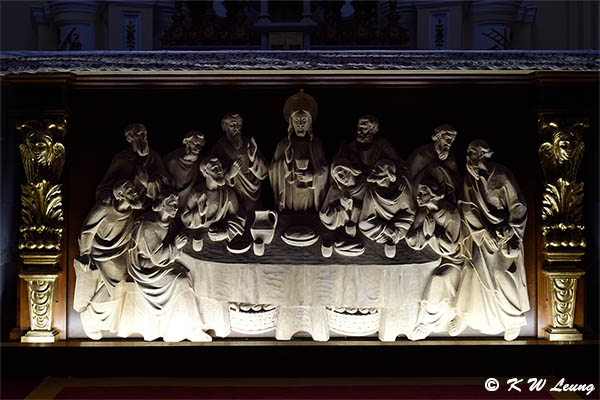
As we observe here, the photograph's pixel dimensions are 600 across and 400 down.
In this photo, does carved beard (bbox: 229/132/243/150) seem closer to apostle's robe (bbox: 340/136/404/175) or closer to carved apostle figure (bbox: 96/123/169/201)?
carved apostle figure (bbox: 96/123/169/201)

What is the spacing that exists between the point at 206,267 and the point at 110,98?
4.40 ft

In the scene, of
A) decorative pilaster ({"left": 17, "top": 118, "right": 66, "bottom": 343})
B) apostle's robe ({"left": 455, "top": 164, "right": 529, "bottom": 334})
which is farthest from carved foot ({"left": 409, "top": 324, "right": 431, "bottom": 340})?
decorative pilaster ({"left": 17, "top": 118, "right": 66, "bottom": 343})

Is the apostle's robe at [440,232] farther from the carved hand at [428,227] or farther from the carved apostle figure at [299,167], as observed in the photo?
the carved apostle figure at [299,167]

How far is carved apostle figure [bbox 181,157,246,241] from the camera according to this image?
16.8ft

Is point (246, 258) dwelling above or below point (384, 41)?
below

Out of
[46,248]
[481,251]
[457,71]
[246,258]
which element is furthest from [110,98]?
[481,251]

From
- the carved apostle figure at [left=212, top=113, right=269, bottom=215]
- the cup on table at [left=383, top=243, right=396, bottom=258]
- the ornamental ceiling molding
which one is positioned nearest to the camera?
the ornamental ceiling molding

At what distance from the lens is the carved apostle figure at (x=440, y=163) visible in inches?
204

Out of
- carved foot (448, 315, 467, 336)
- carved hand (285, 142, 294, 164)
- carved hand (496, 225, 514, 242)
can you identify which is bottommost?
carved foot (448, 315, 467, 336)

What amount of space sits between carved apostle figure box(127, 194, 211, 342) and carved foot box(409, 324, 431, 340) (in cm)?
144

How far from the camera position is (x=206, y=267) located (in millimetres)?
5121

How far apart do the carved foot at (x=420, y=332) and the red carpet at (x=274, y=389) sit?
269 mm

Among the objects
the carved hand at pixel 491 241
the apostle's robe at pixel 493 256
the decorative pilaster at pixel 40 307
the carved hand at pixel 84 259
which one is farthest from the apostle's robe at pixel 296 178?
the decorative pilaster at pixel 40 307

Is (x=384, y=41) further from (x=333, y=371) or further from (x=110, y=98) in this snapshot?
(x=333, y=371)
